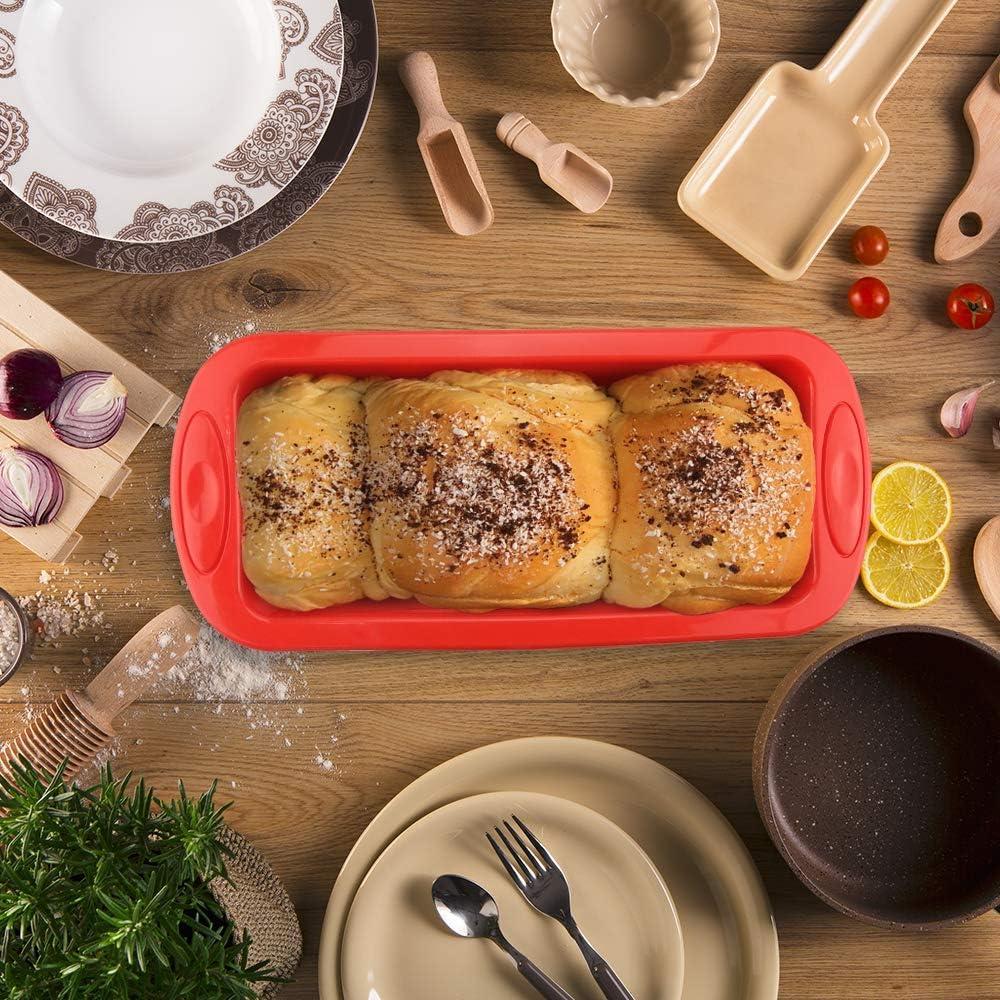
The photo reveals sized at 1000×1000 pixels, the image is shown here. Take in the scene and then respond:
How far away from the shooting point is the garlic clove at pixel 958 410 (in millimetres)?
1611

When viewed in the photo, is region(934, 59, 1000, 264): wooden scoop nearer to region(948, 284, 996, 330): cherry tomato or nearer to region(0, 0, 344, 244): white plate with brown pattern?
region(948, 284, 996, 330): cherry tomato

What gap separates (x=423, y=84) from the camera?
5.06ft

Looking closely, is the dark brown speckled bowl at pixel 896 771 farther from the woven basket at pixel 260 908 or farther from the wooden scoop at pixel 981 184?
the woven basket at pixel 260 908

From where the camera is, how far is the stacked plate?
146 centimetres

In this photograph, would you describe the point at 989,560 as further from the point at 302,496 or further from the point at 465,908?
the point at 302,496

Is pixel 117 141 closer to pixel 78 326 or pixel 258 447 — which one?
pixel 78 326

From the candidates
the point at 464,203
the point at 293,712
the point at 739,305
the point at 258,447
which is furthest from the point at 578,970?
the point at 464,203

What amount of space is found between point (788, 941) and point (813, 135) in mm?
1416

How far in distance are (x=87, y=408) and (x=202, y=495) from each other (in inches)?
9.2

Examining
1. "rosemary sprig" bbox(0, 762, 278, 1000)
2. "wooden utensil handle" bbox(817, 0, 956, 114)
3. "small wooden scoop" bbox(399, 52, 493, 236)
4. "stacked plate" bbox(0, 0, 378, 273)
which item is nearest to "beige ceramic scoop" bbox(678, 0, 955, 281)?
"wooden utensil handle" bbox(817, 0, 956, 114)

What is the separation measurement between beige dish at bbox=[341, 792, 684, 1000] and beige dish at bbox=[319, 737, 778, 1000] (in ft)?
0.16

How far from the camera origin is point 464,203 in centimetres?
159

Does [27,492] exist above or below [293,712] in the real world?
above

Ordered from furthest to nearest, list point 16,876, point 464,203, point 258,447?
point 464,203 < point 258,447 < point 16,876
